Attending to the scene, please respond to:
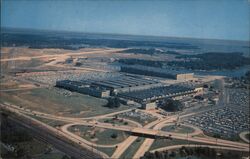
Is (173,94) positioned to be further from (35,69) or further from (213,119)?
(35,69)

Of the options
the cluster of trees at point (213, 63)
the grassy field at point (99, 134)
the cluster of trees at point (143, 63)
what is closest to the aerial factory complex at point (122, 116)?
the grassy field at point (99, 134)

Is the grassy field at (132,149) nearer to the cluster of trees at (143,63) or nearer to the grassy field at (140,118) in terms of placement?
the grassy field at (140,118)

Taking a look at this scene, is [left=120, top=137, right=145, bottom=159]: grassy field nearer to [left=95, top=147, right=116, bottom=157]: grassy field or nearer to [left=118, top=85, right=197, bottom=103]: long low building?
[left=95, top=147, right=116, bottom=157]: grassy field

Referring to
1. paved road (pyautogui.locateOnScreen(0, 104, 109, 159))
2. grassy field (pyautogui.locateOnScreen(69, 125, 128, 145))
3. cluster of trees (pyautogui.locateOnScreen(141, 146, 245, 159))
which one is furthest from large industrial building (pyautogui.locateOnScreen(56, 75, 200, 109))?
cluster of trees (pyautogui.locateOnScreen(141, 146, 245, 159))

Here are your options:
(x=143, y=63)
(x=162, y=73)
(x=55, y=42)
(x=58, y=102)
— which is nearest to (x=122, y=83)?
(x=58, y=102)

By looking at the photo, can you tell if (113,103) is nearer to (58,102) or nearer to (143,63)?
(58,102)

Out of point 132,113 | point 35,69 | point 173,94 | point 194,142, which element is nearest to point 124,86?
point 173,94
